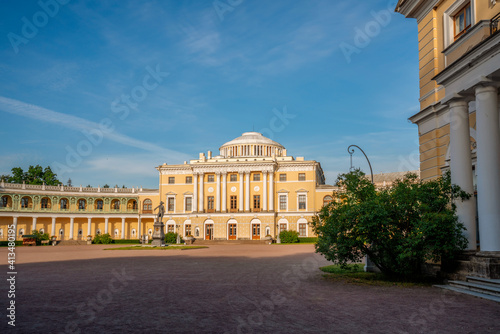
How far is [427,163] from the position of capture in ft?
47.0

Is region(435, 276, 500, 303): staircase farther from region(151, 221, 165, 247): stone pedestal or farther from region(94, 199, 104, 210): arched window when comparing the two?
region(94, 199, 104, 210): arched window

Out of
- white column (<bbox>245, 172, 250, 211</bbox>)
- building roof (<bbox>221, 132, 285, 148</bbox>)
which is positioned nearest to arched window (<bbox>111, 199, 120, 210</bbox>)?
building roof (<bbox>221, 132, 285, 148</bbox>)

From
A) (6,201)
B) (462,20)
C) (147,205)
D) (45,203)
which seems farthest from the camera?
(147,205)

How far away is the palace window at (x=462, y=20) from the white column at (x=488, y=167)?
3.47 meters

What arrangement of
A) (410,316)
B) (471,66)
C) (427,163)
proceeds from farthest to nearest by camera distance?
(427,163) < (471,66) < (410,316)

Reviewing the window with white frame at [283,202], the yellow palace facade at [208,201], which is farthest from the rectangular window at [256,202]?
the window with white frame at [283,202]

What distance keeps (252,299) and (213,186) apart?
5239cm

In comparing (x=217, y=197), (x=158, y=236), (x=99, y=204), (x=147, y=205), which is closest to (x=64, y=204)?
(x=99, y=204)

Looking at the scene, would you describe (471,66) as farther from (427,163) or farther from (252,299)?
(252,299)

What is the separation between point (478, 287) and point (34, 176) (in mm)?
79409

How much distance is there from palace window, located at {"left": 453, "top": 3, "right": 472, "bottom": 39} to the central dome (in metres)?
53.3

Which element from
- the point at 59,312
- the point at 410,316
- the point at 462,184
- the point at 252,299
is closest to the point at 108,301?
the point at 59,312

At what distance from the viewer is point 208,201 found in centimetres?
6156

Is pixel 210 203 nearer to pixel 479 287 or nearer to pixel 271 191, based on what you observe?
pixel 271 191
